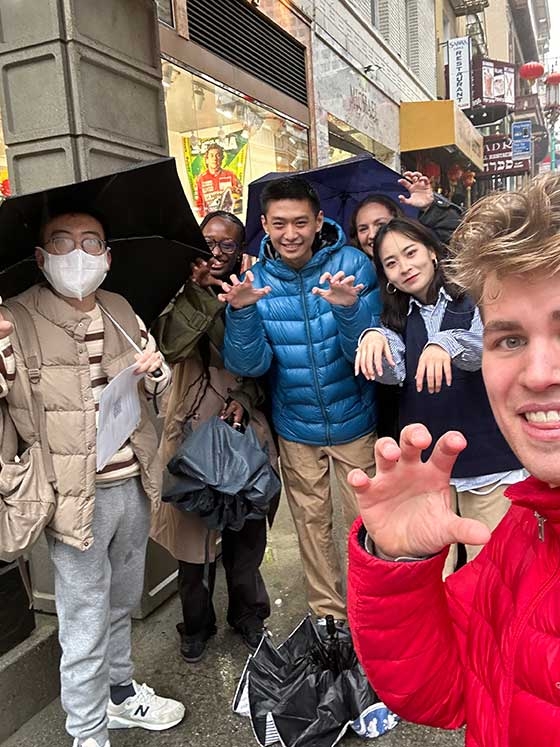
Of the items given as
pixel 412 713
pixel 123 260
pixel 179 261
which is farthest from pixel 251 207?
pixel 412 713

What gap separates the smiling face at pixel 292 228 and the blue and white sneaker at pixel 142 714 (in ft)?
6.49

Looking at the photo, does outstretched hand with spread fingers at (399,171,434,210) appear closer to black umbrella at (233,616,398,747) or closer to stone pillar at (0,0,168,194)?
stone pillar at (0,0,168,194)

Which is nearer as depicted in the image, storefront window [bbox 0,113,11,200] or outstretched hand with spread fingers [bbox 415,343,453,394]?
outstretched hand with spread fingers [bbox 415,343,453,394]

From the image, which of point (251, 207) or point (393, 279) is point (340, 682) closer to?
point (393, 279)

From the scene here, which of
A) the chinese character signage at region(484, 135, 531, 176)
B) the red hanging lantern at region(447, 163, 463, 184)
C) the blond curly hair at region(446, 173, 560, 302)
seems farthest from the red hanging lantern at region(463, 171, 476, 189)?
the blond curly hair at region(446, 173, 560, 302)

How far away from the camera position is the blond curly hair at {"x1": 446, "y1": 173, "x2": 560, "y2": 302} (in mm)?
1021

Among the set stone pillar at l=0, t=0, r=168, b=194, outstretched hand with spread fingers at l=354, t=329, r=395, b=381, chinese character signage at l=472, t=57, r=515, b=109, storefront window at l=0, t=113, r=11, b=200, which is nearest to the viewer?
outstretched hand with spread fingers at l=354, t=329, r=395, b=381

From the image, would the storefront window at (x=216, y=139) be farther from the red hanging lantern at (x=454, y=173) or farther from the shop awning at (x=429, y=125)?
the red hanging lantern at (x=454, y=173)

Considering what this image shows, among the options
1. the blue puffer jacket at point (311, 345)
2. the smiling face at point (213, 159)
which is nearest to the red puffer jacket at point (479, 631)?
the blue puffer jacket at point (311, 345)

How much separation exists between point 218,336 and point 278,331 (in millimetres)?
297

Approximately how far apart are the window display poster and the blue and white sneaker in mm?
3989

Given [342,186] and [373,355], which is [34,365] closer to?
[373,355]

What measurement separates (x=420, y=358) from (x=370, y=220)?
3.38 feet

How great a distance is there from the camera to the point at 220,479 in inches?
105
